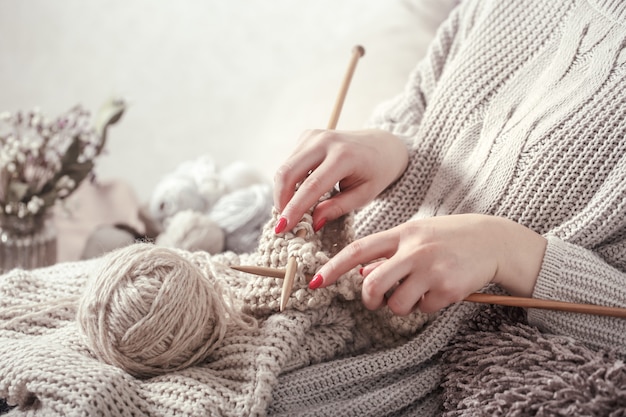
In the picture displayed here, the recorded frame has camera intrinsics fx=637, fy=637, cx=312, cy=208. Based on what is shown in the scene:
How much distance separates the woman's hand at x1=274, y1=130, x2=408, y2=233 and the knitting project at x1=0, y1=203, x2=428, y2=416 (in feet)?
0.08

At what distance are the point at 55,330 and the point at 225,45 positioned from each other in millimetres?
1525

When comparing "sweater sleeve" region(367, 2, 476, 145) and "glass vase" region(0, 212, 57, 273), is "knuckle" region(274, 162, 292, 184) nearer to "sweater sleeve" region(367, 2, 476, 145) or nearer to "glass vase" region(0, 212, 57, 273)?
"sweater sleeve" region(367, 2, 476, 145)

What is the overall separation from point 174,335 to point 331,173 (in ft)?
0.81

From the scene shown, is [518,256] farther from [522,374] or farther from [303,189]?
[303,189]

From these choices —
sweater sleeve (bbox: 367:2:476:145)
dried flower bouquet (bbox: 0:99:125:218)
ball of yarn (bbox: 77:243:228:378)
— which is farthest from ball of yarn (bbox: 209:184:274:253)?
ball of yarn (bbox: 77:243:228:378)

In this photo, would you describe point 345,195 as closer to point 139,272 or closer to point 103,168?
point 139,272

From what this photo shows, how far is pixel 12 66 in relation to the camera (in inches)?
77.9

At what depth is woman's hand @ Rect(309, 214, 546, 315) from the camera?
2.08 feet

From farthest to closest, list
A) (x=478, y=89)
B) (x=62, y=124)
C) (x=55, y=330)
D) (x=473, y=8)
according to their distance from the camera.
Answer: (x=62, y=124) → (x=473, y=8) → (x=478, y=89) → (x=55, y=330)

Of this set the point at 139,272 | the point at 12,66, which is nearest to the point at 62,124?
the point at 139,272

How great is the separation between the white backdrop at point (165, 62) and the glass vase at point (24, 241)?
2.62 ft

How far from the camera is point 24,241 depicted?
1.24 meters

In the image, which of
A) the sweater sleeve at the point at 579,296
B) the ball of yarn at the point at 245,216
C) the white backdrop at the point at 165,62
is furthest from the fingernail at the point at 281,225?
the white backdrop at the point at 165,62

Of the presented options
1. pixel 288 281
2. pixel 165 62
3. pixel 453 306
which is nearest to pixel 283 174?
pixel 288 281
